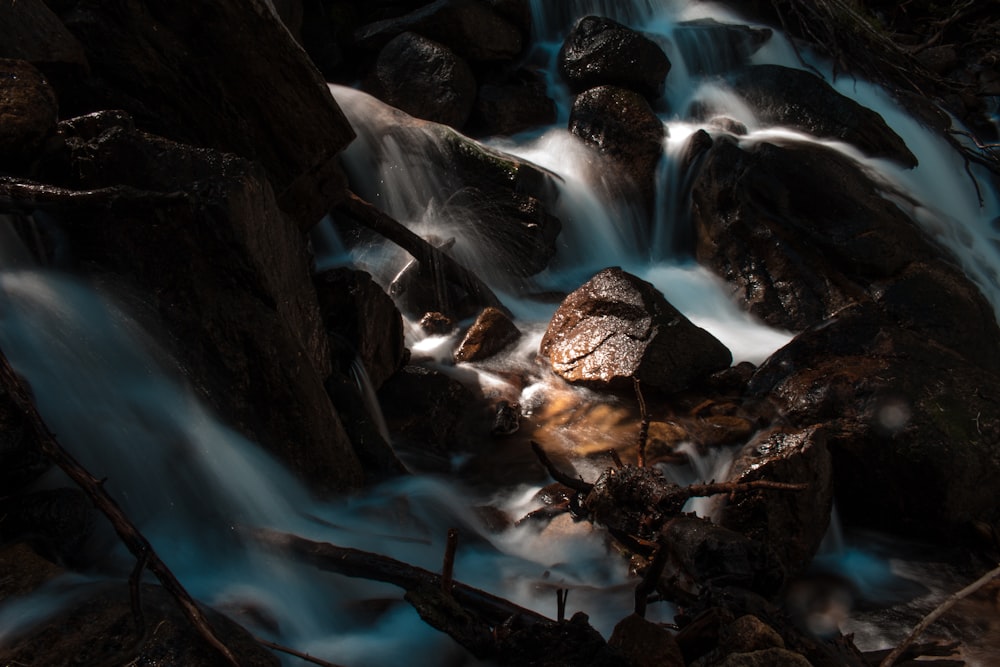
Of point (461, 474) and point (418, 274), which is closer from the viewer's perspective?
point (461, 474)

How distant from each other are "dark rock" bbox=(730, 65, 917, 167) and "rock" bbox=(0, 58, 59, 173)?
8507 millimetres

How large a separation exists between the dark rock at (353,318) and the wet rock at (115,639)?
8.43 ft

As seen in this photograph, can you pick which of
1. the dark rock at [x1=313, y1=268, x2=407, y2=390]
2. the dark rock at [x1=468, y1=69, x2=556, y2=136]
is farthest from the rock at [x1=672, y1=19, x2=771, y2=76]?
the dark rock at [x1=313, y1=268, x2=407, y2=390]

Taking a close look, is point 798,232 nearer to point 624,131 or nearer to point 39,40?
point 624,131

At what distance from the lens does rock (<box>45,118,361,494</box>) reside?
3430 millimetres

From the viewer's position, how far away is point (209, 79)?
4.31m

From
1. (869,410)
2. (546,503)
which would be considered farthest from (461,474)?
(869,410)

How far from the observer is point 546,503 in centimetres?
434

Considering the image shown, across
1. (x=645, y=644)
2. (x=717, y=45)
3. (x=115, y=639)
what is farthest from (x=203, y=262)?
(x=717, y=45)

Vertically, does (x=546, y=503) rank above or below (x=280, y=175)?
below

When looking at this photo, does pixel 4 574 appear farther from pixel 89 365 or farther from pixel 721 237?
pixel 721 237

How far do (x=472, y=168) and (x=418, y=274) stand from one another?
174 centimetres

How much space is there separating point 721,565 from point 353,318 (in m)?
2.76

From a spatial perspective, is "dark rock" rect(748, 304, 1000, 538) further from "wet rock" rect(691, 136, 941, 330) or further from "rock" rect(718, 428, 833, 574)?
"wet rock" rect(691, 136, 941, 330)
